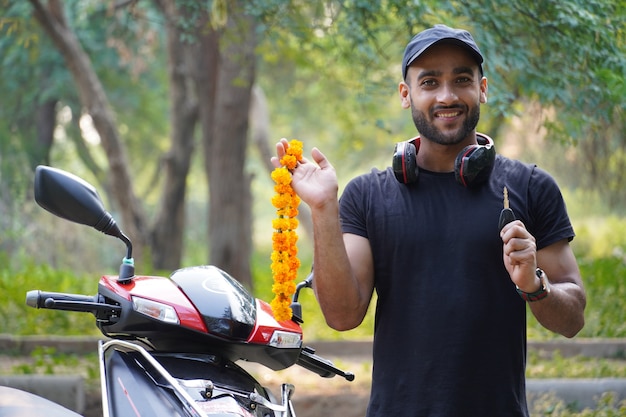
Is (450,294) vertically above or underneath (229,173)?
underneath

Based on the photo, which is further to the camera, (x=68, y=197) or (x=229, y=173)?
(x=229, y=173)

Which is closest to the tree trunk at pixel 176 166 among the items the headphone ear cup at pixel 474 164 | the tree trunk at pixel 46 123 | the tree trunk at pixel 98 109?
the tree trunk at pixel 98 109

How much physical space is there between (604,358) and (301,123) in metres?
23.6

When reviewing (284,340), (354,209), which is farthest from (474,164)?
(284,340)

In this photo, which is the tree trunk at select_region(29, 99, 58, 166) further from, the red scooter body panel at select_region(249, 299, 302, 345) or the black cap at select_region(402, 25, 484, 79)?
the black cap at select_region(402, 25, 484, 79)

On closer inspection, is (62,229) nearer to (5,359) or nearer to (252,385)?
(5,359)

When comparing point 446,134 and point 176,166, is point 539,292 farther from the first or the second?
point 176,166

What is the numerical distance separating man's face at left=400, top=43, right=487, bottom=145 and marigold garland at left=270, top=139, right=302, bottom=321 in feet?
1.32

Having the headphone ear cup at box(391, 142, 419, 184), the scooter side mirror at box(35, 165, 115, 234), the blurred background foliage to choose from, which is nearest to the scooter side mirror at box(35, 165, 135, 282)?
the scooter side mirror at box(35, 165, 115, 234)

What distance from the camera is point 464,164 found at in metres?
2.58

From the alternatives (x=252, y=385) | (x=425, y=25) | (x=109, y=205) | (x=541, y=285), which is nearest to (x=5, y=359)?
(x=425, y=25)

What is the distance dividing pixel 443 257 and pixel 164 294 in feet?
2.63

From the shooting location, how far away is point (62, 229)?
1705 cm

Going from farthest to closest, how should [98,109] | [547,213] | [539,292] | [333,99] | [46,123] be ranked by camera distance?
[46,123] → [333,99] → [98,109] → [547,213] → [539,292]
